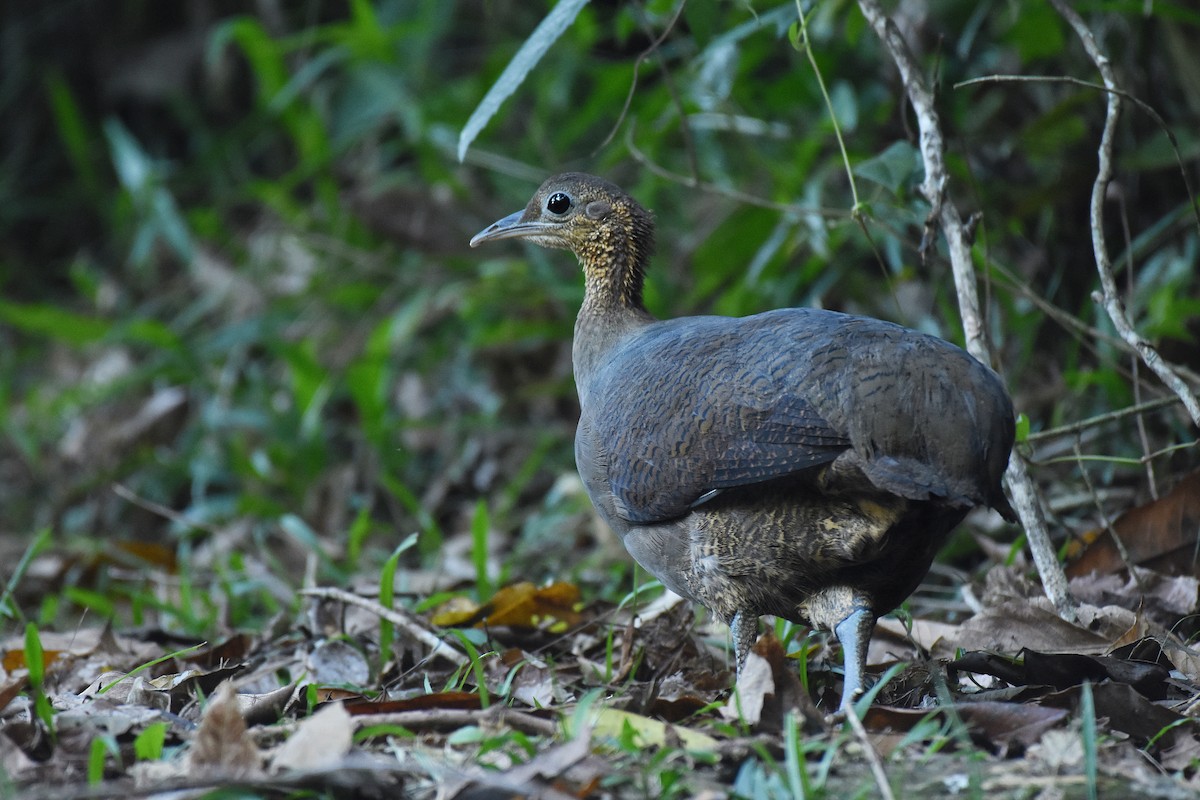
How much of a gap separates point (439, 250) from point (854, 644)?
16.6ft

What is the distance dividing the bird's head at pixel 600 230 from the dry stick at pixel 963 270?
40.5 inches

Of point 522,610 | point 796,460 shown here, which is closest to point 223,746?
point 796,460

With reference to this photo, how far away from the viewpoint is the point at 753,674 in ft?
9.46

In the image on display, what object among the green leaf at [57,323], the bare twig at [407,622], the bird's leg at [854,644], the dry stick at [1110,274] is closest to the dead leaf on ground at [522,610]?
the bare twig at [407,622]

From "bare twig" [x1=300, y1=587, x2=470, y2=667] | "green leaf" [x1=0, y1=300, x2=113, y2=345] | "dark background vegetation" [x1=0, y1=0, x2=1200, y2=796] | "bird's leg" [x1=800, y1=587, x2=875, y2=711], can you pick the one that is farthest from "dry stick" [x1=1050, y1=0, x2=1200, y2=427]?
"green leaf" [x1=0, y1=300, x2=113, y2=345]

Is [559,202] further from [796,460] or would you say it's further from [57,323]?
[57,323]

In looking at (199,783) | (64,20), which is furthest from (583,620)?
(64,20)

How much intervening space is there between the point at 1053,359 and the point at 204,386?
481 cm

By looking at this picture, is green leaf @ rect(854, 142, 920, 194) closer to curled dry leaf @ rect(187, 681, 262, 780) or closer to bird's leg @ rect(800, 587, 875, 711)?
bird's leg @ rect(800, 587, 875, 711)

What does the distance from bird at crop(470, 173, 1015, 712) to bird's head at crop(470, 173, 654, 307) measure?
547 mm

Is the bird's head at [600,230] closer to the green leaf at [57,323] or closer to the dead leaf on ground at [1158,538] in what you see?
the dead leaf on ground at [1158,538]

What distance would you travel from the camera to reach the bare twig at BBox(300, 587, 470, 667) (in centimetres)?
391

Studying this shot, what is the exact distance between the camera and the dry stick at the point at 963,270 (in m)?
3.61

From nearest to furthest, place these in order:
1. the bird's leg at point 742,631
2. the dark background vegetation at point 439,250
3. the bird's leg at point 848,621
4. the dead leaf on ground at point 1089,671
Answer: the dead leaf on ground at point 1089,671
the bird's leg at point 848,621
the bird's leg at point 742,631
the dark background vegetation at point 439,250
